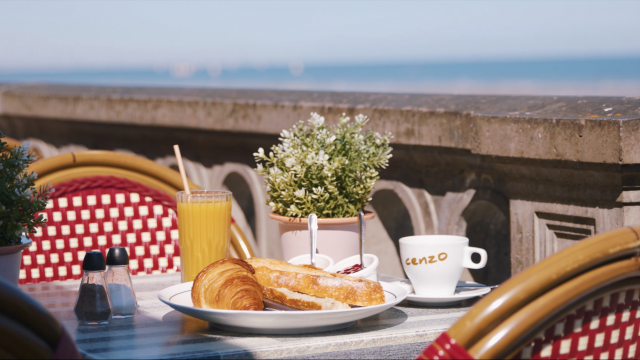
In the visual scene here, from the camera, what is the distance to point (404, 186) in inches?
134

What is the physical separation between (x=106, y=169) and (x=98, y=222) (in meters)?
0.19

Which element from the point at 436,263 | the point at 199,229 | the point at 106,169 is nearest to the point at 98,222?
the point at 106,169

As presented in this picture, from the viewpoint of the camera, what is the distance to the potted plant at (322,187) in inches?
78.2

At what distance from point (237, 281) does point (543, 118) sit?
5.24ft

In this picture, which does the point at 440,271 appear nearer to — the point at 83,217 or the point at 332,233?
the point at 332,233

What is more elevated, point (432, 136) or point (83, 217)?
point (432, 136)

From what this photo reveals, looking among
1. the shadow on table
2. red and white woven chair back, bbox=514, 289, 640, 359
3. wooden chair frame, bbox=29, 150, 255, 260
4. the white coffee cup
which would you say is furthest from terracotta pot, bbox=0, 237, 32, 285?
red and white woven chair back, bbox=514, 289, 640, 359

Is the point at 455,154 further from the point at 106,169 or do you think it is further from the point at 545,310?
the point at 545,310

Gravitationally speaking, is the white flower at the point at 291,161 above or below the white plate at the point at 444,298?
above

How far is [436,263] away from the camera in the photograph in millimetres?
1690

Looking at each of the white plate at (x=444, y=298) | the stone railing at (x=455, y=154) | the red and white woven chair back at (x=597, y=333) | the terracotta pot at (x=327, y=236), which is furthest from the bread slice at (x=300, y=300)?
the stone railing at (x=455, y=154)

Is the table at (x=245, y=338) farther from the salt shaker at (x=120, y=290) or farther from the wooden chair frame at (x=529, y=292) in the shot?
the wooden chair frame at (x=529, y=292)

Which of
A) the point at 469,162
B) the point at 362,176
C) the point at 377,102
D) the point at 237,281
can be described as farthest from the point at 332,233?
the point at 377,102

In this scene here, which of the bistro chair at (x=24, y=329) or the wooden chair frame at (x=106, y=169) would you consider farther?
the wooden chair frame at (x=106, y=169)
